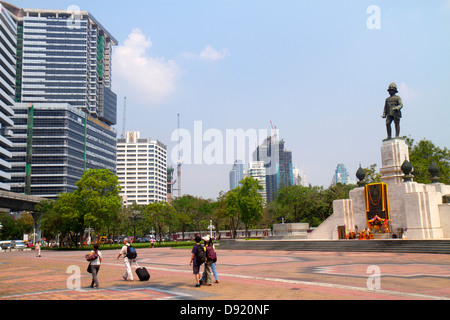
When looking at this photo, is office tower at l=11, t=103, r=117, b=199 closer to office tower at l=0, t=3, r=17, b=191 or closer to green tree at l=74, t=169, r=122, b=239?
office tower at l=0, t=3, r=17, b=191

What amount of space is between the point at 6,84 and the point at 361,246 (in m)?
96.3

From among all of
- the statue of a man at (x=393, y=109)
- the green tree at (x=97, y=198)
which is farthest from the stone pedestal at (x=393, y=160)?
the green tree at (x=97, y=198)

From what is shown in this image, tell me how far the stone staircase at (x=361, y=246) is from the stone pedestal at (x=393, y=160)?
26.5ft

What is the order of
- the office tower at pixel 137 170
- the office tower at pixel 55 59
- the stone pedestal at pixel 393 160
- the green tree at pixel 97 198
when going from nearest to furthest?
the stone pedestal at pixel 393 160, the green tree at pixel 97 198, the office tower at pixel 55 59, the office tower at pixel 137 170

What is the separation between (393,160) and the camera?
33375mm

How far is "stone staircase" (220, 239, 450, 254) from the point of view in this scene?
23664mm

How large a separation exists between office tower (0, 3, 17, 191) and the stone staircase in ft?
247

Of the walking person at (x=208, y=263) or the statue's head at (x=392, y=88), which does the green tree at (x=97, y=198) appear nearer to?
the statue's head at (x=392, y=88)

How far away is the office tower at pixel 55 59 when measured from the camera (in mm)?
141750

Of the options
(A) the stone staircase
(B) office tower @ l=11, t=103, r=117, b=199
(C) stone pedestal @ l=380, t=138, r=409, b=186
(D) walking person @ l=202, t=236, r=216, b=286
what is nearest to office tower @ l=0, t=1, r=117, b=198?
(B) office tower @ l=11, t=103, r=117, b=199

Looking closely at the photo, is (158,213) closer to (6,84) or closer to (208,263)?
(208,263)
